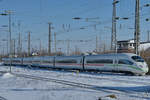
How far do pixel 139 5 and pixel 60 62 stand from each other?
62.1ft

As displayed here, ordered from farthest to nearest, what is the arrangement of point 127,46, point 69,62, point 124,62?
point 127,46 → point 69,62 → point 124,62

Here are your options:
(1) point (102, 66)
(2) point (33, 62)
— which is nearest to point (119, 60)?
(1) point (102, 66)

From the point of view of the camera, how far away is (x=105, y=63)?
27.4 m

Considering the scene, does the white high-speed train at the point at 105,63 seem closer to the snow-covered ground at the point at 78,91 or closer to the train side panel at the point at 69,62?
the train side panel at the point at 69,62

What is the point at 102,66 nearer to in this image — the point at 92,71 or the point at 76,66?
the point at 92,71

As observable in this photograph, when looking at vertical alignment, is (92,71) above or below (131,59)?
below

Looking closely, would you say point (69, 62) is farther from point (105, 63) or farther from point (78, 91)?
point (78, 91)

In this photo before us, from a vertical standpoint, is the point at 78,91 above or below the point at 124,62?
below

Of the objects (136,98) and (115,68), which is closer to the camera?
(136,98)

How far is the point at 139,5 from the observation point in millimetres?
23562

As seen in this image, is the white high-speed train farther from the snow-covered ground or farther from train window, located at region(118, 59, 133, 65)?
the snow-covered ground

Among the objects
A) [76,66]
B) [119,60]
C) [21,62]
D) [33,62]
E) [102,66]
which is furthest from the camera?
[21,62]

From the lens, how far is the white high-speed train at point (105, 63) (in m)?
23.2

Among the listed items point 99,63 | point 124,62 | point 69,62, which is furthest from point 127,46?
point 124,62
